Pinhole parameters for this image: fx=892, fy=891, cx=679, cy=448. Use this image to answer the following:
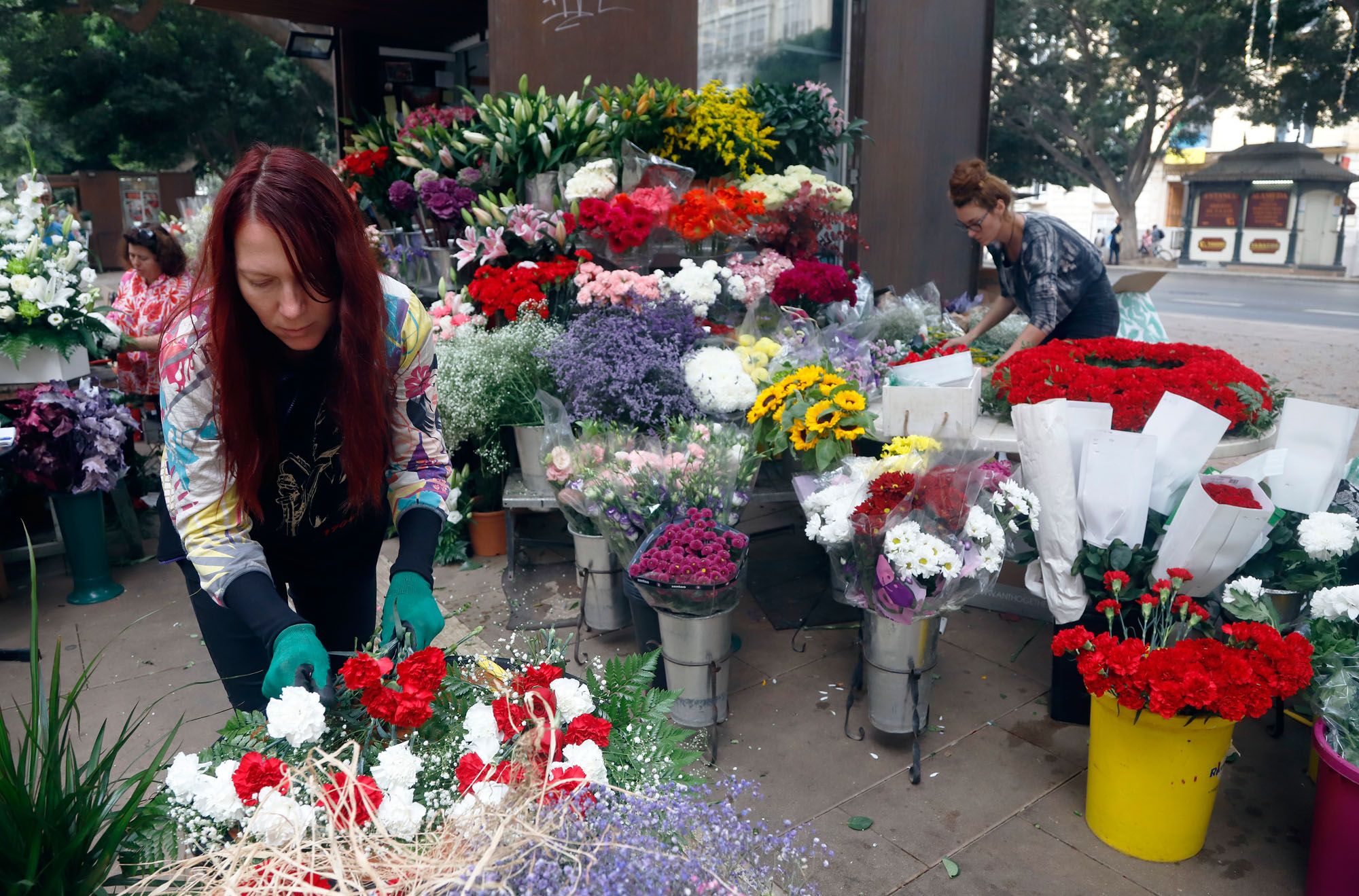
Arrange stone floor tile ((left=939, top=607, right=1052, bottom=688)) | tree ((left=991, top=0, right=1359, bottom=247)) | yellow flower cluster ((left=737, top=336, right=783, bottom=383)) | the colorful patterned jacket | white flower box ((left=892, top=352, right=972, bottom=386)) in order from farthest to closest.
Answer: tree ((left=991, top=0, right=1359, bottom=247))
yellow flower cluster ((left=737, top=336, right=783, bottom=383))
stone floor tile ((left=939, top=607, right=1052, bottom=688))
white flower box ((left=892, top=352, right=972, bottom=386))
the colorful patterned jacket

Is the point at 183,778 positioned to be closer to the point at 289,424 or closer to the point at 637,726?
the point at 637,726

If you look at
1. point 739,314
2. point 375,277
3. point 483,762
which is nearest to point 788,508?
point 739,314

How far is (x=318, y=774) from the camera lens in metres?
1.21

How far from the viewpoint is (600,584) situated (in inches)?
146

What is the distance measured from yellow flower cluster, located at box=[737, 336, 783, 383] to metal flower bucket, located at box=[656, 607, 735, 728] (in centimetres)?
108

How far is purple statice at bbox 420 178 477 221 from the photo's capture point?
15.2ft

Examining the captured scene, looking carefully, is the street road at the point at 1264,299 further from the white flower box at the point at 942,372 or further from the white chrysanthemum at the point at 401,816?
the white chrysanthemum at the point at 401,816

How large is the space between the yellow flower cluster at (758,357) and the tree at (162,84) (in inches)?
583

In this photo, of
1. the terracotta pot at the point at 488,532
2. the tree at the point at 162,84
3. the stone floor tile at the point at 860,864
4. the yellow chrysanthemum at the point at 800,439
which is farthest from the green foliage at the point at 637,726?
the tree at the point at 162,84

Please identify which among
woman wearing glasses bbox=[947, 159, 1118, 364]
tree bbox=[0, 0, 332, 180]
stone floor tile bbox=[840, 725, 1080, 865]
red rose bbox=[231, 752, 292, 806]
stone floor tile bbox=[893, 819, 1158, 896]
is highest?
tree bbox=[0, 0, 332, 180]

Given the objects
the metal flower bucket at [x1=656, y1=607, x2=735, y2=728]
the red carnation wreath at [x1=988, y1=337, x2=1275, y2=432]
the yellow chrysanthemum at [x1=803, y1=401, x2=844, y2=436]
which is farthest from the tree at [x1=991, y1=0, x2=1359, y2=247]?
the metal flower bucket at [x1=656, y1=607, x2=735, y2=728]

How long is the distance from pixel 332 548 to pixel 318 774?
881 mm

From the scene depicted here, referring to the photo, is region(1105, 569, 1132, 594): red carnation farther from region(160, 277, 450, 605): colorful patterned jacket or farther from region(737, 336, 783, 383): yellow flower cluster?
region(160, 277, 450, 605): colorful patterned jacket

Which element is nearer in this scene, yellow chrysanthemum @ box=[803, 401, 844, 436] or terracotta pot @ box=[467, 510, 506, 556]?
yellow chrysanthemum @ box=[803, 401, 844, 436]
